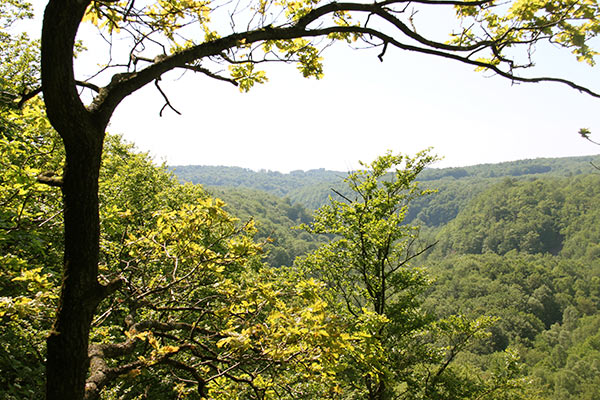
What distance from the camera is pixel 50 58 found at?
174 centimetres

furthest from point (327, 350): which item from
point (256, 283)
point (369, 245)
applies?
point (369, 245)

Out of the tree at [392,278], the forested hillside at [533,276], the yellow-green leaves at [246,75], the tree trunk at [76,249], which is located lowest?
the forested hillside at [533,276]

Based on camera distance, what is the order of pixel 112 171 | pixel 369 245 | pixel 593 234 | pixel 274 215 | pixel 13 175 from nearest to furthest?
pixel 13 175, pixel 369 245, pixel 112 171, pixel 593 234, pixel 274 215

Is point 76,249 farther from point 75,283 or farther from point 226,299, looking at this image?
point 226,299

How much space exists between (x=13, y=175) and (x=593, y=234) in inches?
7019

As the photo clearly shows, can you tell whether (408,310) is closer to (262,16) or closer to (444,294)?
(262,16)

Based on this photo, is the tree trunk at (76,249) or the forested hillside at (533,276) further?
the forested hillside at (533,276)

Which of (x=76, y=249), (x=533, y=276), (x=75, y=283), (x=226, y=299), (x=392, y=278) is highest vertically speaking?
(x=76, y=249)

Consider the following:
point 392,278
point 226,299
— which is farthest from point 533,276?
point 226,299

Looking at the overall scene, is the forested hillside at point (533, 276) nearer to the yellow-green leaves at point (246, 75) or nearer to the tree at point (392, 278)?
the tree at point (392, 278)

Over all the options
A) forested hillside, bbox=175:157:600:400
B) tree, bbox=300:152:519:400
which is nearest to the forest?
tree, bbox=300:152:519:400

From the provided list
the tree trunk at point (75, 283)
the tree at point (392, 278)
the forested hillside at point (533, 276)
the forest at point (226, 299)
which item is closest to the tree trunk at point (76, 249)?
the tree trunk at point (75, 283)

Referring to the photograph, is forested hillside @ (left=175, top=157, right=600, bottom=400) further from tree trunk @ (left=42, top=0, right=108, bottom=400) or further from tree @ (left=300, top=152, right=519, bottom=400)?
tree trunk @ (left=42, top=0, right=108, bottom=400)

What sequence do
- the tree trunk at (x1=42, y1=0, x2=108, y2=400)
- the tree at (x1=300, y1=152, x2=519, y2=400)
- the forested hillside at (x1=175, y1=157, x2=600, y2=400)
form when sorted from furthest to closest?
the forested hillside at (x1=175, y1=157, x2=600, y2=400)
the tree at (x1=300, y1=152, x2=519, y2=400)
the tree trunk at (x1=42, y1=0, x2=108, y2=400)
